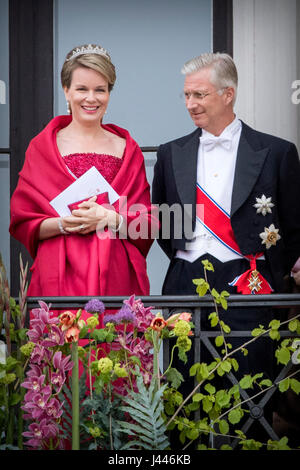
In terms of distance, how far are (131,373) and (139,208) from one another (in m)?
1.00

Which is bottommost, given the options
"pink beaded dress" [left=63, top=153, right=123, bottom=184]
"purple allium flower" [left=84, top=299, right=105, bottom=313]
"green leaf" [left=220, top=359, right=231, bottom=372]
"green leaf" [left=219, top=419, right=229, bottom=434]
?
"green leaf" [left=219, top=419, right=229, bottom=434]

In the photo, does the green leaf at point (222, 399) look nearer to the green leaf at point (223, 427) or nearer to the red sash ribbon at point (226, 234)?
the green leaf at point (223, 427)

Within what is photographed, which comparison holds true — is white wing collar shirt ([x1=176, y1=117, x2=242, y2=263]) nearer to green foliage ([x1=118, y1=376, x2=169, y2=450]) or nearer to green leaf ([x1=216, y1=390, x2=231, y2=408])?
green leaf ([x1=216, y1=390, x2=231, y2=408])

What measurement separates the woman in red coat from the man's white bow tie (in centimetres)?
33

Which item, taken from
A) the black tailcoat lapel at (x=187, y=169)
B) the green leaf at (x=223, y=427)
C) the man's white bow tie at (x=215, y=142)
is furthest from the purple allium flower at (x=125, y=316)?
the man's white bow tie at (x=215, y=142)

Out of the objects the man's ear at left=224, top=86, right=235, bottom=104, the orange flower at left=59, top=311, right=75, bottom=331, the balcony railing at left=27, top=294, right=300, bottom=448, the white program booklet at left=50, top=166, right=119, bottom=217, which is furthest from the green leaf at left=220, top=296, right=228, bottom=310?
the man's ear at left=224, top=86, right=235, bottom=104

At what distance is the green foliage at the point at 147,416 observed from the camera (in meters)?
2.89

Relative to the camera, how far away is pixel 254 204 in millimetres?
3764

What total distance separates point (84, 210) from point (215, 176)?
61 cm

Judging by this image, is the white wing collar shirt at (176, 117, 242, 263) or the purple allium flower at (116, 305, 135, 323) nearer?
the purple allium flower at (116, 305, 135, 323)

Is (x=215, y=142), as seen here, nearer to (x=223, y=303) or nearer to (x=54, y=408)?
(x=223, y=303)

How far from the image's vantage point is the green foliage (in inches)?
114

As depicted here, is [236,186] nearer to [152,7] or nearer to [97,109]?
[97,109]

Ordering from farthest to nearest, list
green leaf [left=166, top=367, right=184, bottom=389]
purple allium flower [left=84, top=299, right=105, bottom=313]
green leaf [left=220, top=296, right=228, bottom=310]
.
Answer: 1. green leaf [left=220, top=296, right=228, bottom=310]
2. green leaf [left=166, top=367, right=184, bottom=389]
3. purple allium flower [left=84, top=299, right=105, bottom=313]
